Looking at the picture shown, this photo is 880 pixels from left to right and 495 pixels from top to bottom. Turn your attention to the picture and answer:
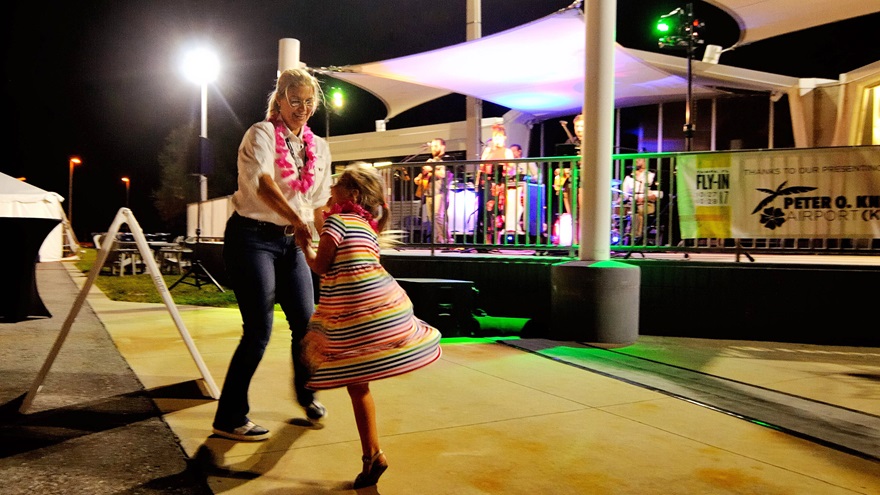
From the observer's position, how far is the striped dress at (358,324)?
277 cm

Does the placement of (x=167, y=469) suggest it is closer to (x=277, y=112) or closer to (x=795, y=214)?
(x=277, y=112)

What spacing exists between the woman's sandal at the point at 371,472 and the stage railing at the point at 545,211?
4.56 metres

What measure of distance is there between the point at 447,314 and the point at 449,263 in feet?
4.23

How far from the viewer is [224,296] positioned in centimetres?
1112

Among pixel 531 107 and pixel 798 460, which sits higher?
pixel 531 107

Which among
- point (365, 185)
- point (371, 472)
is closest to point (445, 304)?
point (365, 185)

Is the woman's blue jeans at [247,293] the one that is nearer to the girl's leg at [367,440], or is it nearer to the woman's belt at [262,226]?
the woman's belt at [262,226]

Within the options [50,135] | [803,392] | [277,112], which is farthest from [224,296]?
[50,135]

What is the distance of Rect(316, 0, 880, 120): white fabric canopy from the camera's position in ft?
31.9

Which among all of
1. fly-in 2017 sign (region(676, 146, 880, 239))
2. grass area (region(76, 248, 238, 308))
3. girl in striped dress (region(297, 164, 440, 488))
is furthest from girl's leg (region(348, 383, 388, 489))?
grass area (region(76, 248, 238, 308))

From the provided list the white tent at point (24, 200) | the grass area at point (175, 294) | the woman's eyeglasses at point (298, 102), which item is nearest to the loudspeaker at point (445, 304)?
the woman's eyeglasses at point (298, 102)

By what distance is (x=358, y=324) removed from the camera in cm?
279

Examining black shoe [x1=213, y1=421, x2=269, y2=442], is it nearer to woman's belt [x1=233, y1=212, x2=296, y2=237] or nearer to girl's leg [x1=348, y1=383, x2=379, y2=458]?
girl's leg [x1=348, y1=383, x2=379, y2=458]

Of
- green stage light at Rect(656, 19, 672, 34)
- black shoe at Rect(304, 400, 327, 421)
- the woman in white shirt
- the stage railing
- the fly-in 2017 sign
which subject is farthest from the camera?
green stage light at Rect(656, 19, 672, 34)
